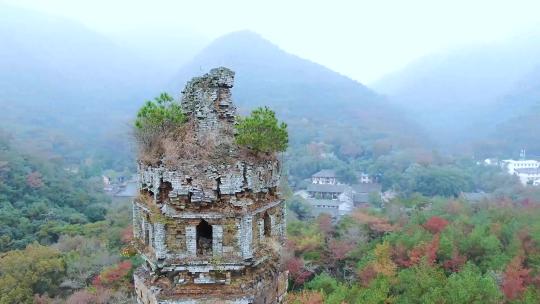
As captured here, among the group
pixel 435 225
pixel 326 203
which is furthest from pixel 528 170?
pixel 435 225

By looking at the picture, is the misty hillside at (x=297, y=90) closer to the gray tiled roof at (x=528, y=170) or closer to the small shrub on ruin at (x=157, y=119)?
the gray tiled roof at (x=528, y=170)

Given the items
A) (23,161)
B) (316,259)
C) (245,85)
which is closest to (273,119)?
(316,259)

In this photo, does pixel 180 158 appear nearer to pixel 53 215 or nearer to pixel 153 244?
pixel 153 244

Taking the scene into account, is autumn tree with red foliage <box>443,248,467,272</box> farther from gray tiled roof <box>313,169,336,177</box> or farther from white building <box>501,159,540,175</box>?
white building <box>501,159,540,175</box>

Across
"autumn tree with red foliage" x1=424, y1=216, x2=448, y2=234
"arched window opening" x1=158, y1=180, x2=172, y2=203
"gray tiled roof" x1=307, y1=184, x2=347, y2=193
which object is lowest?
"gray tiled roof" x1=307, y1=184, x2=347, y2=193

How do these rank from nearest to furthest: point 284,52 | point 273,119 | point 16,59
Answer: point 273,119 < point 16,59 < point 284,52

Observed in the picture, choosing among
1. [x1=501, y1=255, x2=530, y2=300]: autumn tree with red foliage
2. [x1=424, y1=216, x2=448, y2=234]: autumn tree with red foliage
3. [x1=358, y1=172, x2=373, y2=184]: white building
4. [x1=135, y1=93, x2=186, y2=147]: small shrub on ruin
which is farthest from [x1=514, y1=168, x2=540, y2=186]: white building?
[x1=135, y1=93, x2=186, y2=147]: small shrub on ruin
